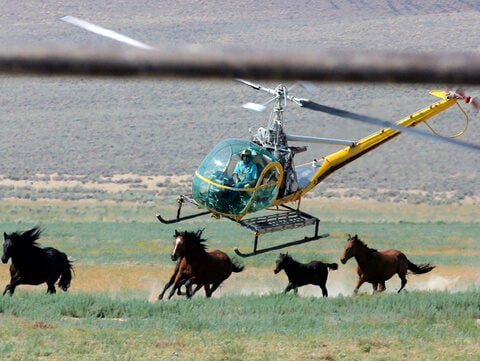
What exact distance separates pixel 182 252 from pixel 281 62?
639 inches

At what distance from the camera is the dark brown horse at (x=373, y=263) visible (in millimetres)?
19281

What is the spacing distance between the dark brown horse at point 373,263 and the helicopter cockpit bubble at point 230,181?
174 cm

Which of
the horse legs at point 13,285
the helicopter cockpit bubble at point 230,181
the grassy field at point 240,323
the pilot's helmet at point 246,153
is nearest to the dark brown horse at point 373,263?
the grassy field at point 240,323

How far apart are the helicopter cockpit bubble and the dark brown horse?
5.72ft

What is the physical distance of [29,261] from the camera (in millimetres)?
17391

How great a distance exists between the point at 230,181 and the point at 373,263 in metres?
3.01

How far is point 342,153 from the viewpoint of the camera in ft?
68.6

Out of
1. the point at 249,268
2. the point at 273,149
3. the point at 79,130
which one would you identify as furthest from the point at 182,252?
the point at 79,130

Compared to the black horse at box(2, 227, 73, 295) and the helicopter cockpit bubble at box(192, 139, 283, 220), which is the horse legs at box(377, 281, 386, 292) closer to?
the helicopter cockpit bubble at box(192, 139, 283, 220)

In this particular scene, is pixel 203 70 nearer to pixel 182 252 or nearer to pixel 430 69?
pixel 430 69

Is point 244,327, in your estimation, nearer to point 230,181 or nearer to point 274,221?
point 230,181

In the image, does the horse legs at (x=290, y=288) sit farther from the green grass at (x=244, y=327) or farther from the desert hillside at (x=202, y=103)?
the desert hillside at (x=202, y=103)

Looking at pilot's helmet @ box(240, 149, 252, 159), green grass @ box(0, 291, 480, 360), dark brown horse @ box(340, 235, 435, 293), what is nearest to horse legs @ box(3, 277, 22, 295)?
green grass @ box(0, 291, 480, 360)

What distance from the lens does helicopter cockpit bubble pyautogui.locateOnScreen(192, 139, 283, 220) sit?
18219 mm
